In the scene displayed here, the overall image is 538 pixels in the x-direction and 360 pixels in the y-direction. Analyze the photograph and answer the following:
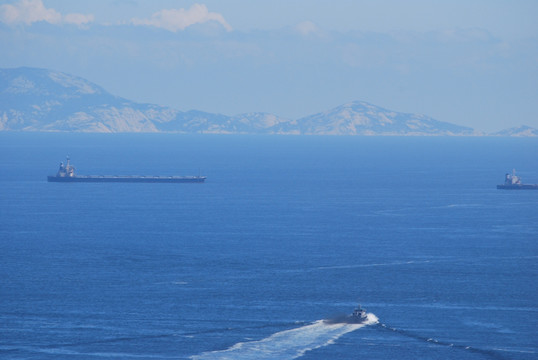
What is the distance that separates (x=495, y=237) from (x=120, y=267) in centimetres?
4869

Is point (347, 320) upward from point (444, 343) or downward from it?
upward

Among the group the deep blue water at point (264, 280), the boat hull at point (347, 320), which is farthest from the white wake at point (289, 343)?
the boat hull at point (347, 320)

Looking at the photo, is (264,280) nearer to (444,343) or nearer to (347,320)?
(347,320)

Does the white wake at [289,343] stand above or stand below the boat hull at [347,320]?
below

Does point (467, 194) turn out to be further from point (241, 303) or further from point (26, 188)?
point (241, 303)

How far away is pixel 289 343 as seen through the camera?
236 ft

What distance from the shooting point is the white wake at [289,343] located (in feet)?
226

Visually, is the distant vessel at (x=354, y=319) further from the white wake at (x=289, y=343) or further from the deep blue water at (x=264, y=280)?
the deep blue water at (x=264, y=280)

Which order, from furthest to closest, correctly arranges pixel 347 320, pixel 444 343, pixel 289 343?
pixel 347 320 < pixel 444 343 < pixel 289 343

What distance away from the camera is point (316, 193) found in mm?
183875

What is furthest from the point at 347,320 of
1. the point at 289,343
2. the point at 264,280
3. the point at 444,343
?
the point at 264,280

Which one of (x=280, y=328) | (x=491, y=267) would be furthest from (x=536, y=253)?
(x=280, y=328)

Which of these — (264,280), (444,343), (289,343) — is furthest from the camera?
(264,280)

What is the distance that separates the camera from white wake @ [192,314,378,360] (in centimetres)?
6888
